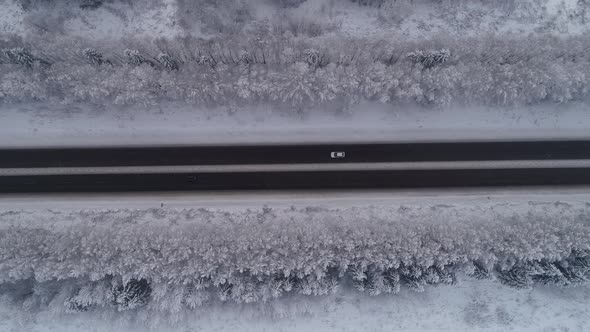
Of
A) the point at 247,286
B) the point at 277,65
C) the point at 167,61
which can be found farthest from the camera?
the point at 277,65

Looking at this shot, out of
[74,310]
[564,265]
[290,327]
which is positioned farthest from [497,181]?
[74,310]

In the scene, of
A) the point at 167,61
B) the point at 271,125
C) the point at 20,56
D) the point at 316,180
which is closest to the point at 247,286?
the point at 316,180

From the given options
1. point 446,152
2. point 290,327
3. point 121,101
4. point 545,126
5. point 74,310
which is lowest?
point 290,327

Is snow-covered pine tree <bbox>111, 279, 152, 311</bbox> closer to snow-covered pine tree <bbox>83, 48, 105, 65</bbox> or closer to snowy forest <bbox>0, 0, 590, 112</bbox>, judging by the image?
snowy forest <bbox>0, 0, 590, 112</bbox>

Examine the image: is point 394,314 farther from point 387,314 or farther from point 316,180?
point 316,180

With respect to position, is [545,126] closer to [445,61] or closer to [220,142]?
[445,61]

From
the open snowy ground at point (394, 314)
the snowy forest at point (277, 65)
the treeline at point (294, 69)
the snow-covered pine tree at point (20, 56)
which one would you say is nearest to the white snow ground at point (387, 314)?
the open snowy ground at point (394, 314)
